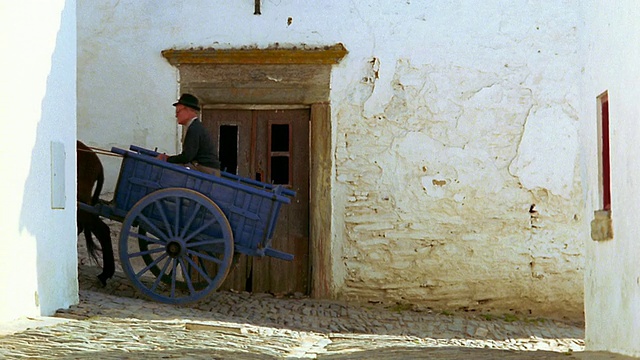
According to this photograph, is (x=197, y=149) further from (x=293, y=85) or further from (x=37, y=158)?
(x=37, y=158)

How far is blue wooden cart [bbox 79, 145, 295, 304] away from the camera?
30.3 ft

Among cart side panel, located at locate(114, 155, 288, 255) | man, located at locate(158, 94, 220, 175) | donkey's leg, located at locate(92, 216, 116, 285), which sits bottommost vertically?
donkey's leg, located at locate(92, 216, 116, 285)

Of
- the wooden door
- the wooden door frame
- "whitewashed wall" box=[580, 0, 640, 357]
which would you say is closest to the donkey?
the wooden door frame

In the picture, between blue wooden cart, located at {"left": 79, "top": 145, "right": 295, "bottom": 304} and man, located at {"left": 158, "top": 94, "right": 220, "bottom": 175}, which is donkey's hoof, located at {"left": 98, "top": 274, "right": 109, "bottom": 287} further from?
man, located at {"left": 158, "top": 94, "right": 220, "bottom": 175}

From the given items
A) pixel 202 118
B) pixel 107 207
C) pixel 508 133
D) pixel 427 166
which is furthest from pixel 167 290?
pixel 508 133

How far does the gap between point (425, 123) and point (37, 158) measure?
4.61 meters

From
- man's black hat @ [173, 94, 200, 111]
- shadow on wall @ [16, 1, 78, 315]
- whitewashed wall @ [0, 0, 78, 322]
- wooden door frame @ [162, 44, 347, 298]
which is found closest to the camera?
whitewashed wall @ [0, 0, 78, 322]

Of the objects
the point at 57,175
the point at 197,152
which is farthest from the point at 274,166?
the point at 57,175

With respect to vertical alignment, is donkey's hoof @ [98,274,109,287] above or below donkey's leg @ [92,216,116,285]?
below

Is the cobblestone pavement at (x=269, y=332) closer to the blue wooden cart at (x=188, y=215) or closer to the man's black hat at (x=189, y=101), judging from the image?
the blue wooden cart at (x=188, y=215)

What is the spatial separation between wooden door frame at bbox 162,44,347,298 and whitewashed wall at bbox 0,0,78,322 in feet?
8.20

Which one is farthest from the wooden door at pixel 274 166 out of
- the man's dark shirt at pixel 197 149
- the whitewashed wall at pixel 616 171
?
the whitewashed wall at pixel 616 171

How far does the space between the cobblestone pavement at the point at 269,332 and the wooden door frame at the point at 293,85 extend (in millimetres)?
707

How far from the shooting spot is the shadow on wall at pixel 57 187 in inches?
307
